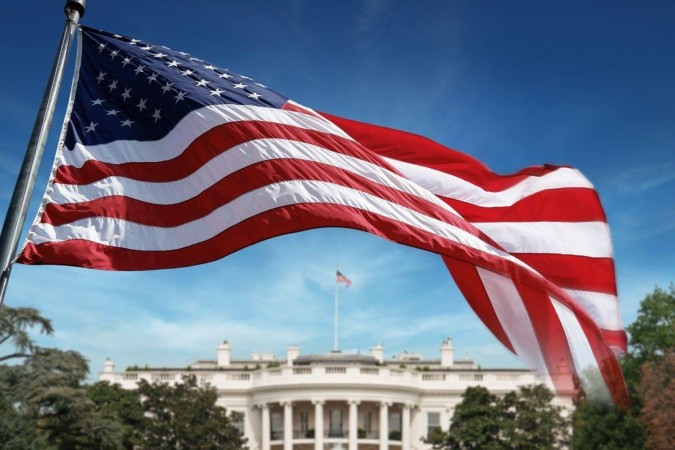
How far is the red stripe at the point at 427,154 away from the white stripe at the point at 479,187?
2.1 inches

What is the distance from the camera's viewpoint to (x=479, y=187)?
847cm

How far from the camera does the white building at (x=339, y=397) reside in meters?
61.4

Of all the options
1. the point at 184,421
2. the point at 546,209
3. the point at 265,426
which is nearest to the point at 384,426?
the point at 265,426

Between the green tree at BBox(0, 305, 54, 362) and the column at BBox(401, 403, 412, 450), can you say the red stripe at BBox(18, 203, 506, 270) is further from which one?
the column at BBox(401, 403, 412, 450)

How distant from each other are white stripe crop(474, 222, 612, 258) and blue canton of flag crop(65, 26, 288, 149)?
8.35 ft

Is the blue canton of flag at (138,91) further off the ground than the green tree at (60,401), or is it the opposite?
the blue canton of flag at (138,91)

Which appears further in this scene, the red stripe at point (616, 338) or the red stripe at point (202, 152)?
the red stripe at point (616, 338)

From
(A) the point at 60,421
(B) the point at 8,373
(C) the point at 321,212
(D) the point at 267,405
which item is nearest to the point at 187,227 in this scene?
(C) the point at 321,212

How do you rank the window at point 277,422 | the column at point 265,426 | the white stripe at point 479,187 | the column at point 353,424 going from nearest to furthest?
1. the white stripe at point 479,187
2. the column at point 353,424
3. the column at point 265,426
4. the window at point 277,422

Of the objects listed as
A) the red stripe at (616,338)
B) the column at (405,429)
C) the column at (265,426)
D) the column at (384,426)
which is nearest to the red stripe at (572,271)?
the red stripe at (616,338)

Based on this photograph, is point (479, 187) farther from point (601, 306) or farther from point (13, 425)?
point (13, 425)

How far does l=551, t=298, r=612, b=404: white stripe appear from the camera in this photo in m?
6.93

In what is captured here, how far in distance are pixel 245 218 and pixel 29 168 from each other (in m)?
1.83

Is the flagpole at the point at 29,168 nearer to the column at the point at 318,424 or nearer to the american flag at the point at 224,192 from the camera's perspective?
the american flag at the point at 224,192
